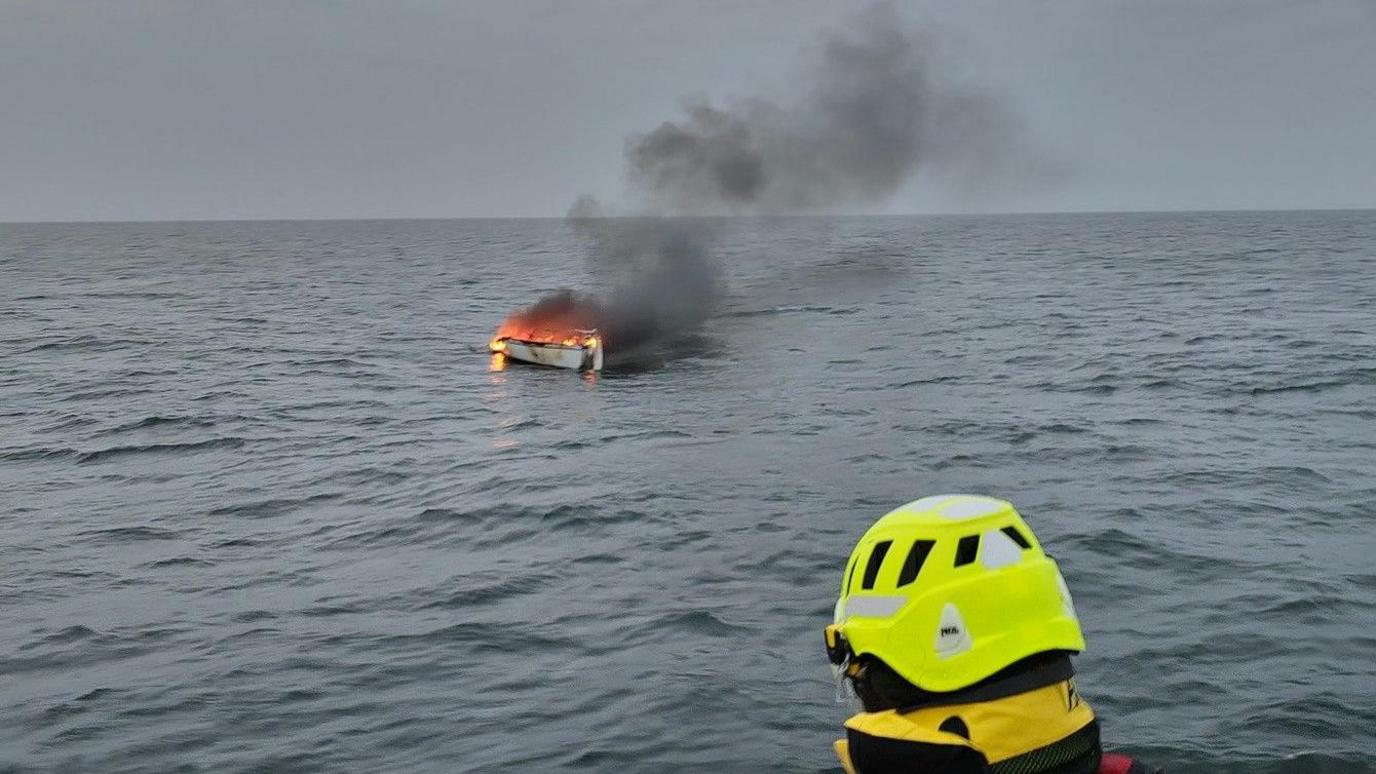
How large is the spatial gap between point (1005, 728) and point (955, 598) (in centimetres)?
36

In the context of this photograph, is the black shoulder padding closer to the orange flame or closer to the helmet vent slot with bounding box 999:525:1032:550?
the helmet vent slot with bounding box 999:525:1032:550

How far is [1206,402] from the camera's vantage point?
2461 cm

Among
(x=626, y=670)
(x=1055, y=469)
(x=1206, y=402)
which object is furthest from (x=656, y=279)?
(x=626, y=670)

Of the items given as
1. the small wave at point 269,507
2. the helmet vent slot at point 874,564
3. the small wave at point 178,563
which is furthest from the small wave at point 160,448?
the helmet vent slot at point 874,564

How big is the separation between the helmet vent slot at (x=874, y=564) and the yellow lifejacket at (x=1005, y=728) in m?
0.35

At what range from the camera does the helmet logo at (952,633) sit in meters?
3.59

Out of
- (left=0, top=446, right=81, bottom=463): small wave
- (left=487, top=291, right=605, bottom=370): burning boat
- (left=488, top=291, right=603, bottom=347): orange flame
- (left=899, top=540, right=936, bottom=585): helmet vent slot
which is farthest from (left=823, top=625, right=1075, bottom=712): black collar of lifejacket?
(left=488, top=291, right=603, bottom=347): orange flame

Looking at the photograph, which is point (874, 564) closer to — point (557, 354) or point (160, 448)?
point (160, 448)

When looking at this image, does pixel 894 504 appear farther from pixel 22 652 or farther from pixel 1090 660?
pixel 22 652

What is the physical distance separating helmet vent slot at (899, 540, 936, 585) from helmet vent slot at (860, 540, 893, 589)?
0.07 m

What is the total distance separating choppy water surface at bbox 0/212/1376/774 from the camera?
10.2 metres

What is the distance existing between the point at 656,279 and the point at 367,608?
117ft

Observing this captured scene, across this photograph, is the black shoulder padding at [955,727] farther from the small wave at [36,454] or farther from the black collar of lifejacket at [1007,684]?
the small wave at [36,454]

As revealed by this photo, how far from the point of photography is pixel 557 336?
3841 cm
